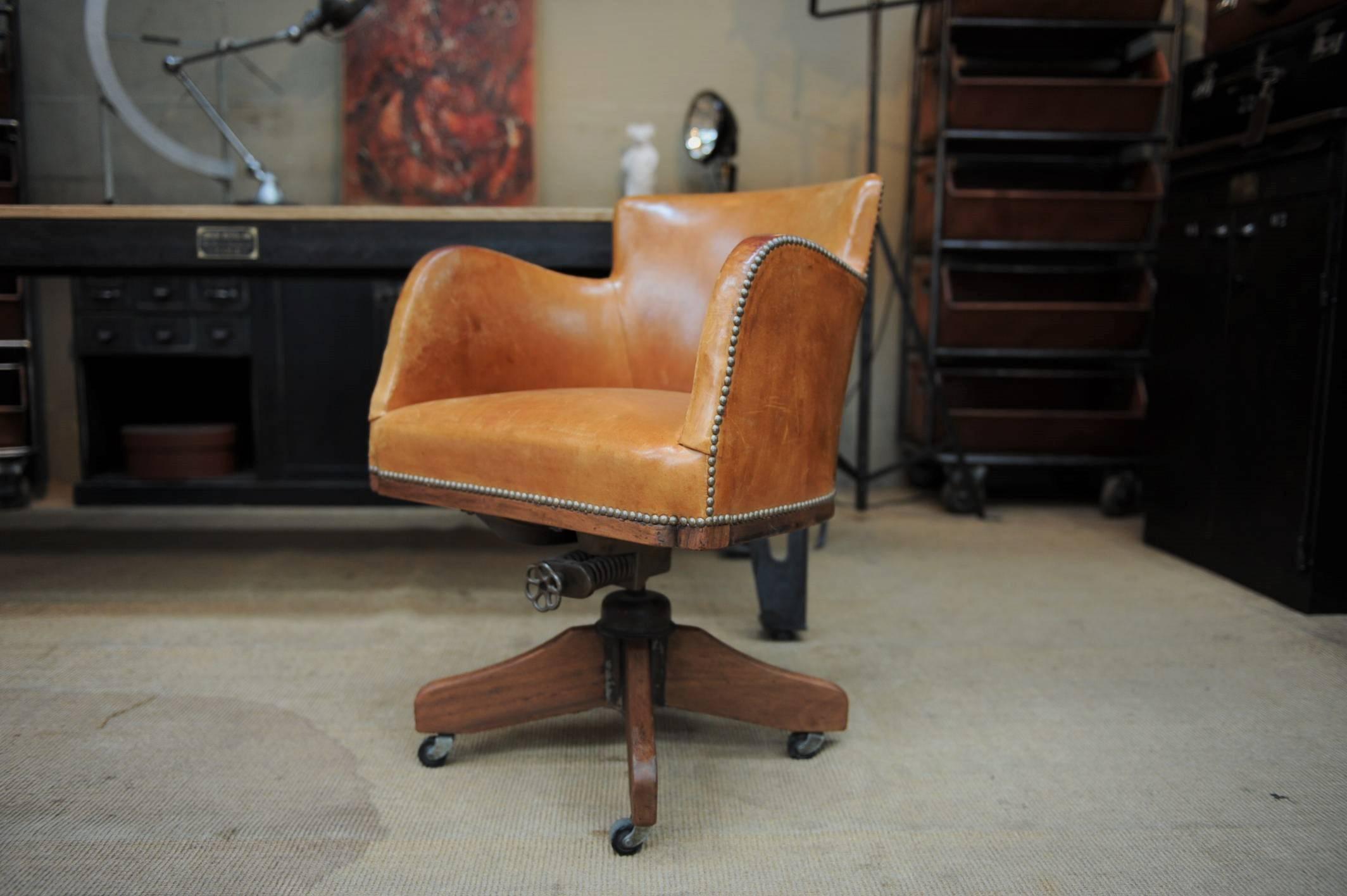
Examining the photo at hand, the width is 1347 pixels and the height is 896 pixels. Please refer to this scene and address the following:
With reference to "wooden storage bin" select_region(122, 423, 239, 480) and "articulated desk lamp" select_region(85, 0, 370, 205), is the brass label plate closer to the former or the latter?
"articulated desk lamp" select_region(85, 0, 370, 205)

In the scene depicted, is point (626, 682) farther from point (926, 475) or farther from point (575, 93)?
point (575, 93)

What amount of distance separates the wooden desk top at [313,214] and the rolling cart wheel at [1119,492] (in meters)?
2.04

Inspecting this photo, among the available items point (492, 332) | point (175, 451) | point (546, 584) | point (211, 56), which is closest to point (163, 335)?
point (175, 451)

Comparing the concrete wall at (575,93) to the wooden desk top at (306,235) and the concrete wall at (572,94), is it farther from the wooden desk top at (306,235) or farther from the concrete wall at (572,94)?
the wooden desk top at (306,235)

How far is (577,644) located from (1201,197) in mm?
2057

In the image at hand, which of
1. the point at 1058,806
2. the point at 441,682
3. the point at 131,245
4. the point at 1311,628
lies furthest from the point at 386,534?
the point at 1311,628

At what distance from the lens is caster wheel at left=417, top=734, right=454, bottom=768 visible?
1290mm

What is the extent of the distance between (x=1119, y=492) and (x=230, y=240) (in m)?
2.68

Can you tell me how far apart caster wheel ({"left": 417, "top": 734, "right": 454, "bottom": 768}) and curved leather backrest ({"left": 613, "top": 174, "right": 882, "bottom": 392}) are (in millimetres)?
642

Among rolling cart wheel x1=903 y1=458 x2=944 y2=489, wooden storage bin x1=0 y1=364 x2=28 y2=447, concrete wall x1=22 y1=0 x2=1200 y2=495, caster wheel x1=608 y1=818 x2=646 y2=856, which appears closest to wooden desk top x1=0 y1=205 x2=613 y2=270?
caster wheel x1=608 y1=818 x2=646 y2=856

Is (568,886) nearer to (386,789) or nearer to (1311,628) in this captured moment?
(386,789)

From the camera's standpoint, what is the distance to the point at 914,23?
11.2ft

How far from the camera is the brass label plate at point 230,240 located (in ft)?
6.21

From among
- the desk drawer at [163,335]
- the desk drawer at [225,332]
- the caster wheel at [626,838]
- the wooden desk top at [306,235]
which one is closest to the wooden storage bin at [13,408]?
the desk drawer at [163,335]
